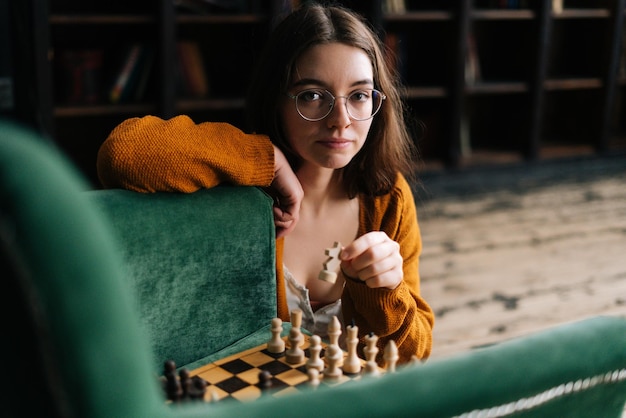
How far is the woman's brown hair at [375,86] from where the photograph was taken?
1.46 meters

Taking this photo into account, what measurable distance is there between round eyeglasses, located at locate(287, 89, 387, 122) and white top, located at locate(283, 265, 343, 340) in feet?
1.10

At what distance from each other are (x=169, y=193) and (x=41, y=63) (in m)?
2.55

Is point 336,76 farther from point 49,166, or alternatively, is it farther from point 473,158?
point 473,158

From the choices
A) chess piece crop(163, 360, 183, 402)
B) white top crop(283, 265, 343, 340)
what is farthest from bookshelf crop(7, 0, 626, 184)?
chess piece crop(163, 360, 183, 402)

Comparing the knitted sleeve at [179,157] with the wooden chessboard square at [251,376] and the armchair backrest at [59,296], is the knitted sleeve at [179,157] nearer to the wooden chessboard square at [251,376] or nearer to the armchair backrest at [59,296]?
the wooden chessboard square at [251,376]

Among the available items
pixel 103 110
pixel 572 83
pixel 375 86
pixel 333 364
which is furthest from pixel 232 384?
pixel 572 83

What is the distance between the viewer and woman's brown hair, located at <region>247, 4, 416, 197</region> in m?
1.46

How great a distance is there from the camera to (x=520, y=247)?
3.56 m

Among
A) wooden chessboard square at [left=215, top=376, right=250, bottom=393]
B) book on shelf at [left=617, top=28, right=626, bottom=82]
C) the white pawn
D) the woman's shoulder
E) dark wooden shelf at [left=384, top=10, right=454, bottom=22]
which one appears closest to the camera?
wooden chessboard square at [left=215, top=376, right=250, bottom=393]

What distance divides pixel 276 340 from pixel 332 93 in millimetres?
482

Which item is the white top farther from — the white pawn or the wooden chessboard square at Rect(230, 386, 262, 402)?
the wooden chessboard square at Rect(230, 386, 262, 402)

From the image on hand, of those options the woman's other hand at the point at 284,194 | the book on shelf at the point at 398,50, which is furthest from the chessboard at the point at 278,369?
the book on shelf at the point at 398,50

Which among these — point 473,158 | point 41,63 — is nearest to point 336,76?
point 41,63

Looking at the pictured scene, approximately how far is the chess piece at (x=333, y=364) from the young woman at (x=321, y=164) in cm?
16
